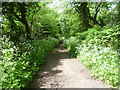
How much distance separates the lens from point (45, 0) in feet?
31.7

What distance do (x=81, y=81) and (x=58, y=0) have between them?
25.1 ft

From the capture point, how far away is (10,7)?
7.36 metres

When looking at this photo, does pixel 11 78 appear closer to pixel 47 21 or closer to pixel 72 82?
pixel 72 82

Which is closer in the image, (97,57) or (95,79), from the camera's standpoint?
(95,79)

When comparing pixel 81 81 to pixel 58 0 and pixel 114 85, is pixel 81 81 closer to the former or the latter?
pixel 114 85

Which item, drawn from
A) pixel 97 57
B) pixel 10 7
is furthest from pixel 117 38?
pixel 10 7

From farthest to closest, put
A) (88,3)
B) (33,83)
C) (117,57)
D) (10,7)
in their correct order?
1. (88,3)
2. (10,7)
3. (33,83)
4. (117,57)

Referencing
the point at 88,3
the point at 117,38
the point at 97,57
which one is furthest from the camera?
the point at 88,3

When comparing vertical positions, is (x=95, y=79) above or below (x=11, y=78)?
below

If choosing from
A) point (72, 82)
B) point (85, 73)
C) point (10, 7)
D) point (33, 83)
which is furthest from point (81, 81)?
point (10, 7)

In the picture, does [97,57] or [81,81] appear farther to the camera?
[97,57]

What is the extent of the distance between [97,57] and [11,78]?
3424mm

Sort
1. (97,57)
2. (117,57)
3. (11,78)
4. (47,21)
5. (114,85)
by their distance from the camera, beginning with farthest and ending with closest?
(47,21), (97,57), (117,57), (114,85), (11,78)

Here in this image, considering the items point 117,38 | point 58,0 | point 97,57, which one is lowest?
point 97,57
